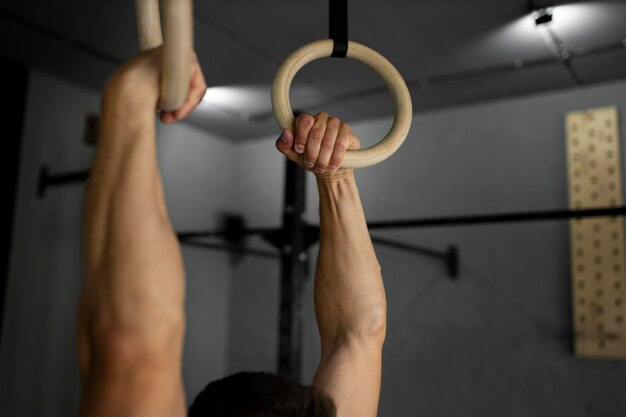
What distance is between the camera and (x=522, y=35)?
2.51m

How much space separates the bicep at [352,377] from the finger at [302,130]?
35cm

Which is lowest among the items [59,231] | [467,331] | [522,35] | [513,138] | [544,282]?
[467,331]

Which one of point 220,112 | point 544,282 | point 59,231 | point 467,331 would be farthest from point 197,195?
point 544,282

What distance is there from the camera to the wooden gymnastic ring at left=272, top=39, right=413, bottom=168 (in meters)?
0.79

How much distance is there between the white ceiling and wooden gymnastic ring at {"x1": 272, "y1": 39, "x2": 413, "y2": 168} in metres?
1.43

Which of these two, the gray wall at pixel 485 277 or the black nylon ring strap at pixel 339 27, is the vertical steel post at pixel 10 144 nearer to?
the gray wall at pixel 485 277

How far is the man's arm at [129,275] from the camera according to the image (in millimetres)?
497

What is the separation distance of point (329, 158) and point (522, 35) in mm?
2069

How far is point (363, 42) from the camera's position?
2.60 meters

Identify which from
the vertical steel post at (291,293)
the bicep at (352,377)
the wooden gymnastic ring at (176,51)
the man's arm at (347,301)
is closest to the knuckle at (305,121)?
the man's arm at (347,301)

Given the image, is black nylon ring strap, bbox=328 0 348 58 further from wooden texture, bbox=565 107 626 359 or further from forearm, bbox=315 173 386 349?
wooden texture, bbox=565 107 626 359

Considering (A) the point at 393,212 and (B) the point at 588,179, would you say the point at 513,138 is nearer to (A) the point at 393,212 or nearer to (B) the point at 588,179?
(B) the point at 588,179

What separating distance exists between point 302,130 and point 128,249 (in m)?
0.35

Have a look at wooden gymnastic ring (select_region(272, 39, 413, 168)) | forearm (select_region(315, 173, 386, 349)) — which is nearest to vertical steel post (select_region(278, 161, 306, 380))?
forearm (select_region(315, 173, 386, 349))
